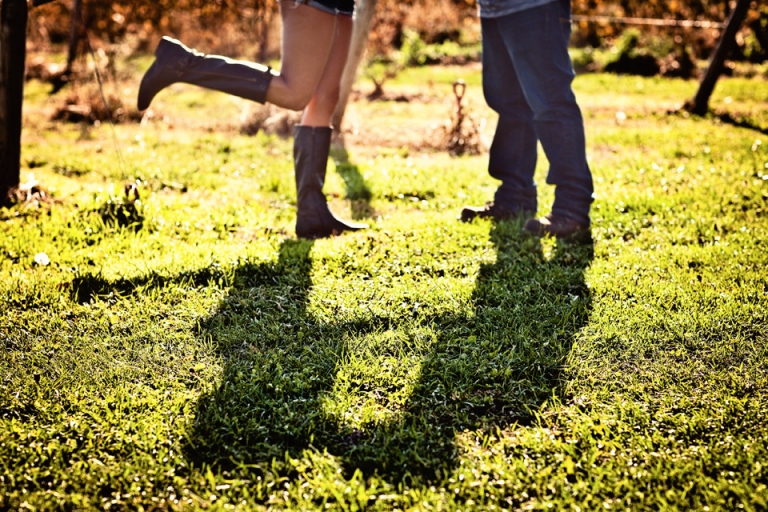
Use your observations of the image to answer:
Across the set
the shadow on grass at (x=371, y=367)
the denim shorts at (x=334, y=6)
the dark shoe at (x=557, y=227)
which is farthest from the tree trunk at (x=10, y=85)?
the dark shoe at (x=557, y=227)

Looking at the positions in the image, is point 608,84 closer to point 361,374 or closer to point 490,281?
point 490,281

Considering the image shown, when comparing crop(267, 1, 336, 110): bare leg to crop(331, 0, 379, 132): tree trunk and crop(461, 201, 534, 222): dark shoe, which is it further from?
crop(331, 0, 379, 132): tree trunk

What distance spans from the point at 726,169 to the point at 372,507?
13.7ft

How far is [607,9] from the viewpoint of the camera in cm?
1364

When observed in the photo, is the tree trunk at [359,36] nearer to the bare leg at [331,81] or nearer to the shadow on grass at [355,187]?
the shadow on grass at [355,187]

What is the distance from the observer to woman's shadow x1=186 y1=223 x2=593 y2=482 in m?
2.04

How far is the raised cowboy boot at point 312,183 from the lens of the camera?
12.0 ft

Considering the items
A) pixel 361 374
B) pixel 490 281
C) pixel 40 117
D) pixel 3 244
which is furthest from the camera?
pixel 40 117

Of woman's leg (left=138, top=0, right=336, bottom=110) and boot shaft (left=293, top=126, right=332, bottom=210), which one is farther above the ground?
woman's leg (left=138, top=0, right=336, bottom=110)

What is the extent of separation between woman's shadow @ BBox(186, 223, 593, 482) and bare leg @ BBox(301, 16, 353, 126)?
82 centimetres

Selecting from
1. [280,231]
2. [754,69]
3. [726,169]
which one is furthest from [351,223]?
[754,69]

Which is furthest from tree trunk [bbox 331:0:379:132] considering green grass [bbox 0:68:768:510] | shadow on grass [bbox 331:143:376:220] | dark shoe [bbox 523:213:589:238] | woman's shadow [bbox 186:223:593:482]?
woman's shadow [bbox 186:223:593:482]

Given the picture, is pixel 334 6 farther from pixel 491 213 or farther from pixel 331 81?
pixel 491 213

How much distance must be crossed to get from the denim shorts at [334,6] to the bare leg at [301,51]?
19mm
